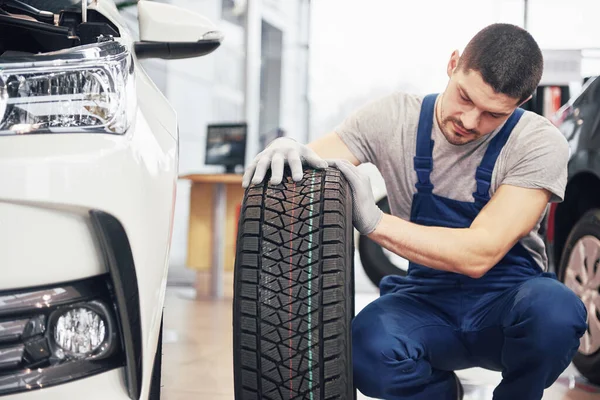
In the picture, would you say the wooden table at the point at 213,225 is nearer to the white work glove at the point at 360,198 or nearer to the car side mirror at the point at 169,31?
the car side mirror at the point at 169,31

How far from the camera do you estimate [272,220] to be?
119 cm

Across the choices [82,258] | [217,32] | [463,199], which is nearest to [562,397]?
[463,199]

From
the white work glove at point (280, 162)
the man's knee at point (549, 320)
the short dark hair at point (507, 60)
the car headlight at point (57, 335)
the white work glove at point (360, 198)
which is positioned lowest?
Answer: the man's knee at point (549, 320)

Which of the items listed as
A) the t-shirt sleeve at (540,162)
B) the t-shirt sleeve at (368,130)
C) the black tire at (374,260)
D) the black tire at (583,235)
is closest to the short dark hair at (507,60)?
the t-shirt sleeve at (540,162)

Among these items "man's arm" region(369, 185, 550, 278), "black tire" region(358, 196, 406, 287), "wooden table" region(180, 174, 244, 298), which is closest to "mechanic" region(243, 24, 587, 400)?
"man's arm" region(369, 185, 550, 278)

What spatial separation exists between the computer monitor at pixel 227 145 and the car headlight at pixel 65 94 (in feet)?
12.6

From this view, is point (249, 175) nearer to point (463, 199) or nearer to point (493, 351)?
point (463, 199)

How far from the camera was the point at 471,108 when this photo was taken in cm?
156

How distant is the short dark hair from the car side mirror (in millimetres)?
588

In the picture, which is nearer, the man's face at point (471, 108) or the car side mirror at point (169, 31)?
the car side mirror at point (169, 31)

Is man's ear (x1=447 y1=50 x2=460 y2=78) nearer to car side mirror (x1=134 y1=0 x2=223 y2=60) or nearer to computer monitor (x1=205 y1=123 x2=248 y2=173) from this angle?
car side mirror (x1=134 y1=0 x2=223 y2=60)

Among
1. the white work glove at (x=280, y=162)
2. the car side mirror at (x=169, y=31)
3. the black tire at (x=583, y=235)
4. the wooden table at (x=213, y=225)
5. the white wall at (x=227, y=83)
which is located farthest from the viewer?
the white wall at (x=227, y=83)

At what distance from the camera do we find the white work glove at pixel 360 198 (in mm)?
1300

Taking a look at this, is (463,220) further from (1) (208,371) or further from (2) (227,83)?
(2) (227,83)
